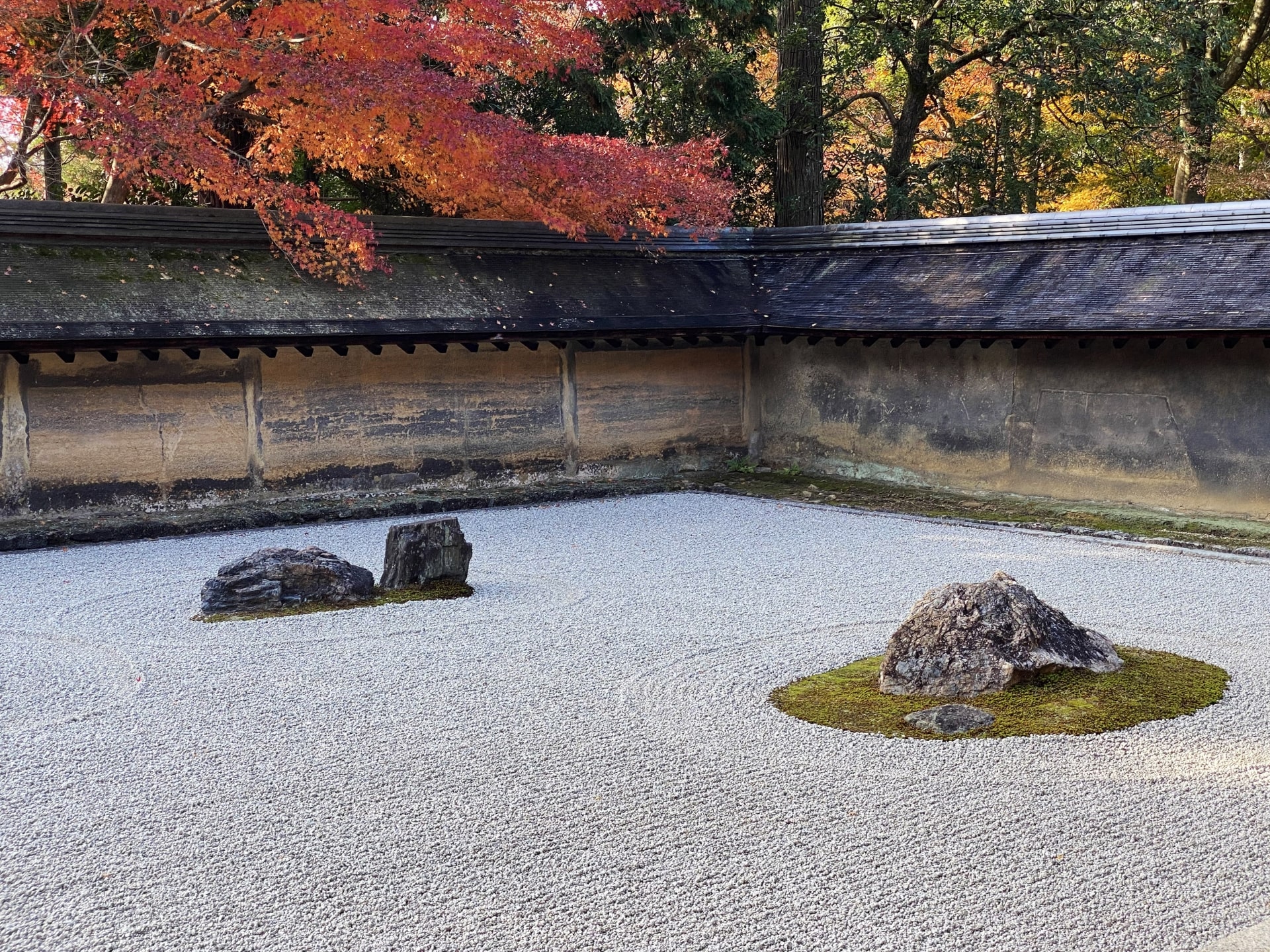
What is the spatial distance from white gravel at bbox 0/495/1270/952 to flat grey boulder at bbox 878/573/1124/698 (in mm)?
656

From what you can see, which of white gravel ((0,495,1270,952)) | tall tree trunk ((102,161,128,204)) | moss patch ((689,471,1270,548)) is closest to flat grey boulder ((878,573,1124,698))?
white gravel ((0,495,1270,952))

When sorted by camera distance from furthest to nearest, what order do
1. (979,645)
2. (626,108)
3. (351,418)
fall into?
1. (626,108)
2. (351,418)
3. (979,645)

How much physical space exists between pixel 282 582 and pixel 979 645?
4.84 m

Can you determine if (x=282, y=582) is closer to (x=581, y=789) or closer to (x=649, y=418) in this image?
(x=581, y=789)

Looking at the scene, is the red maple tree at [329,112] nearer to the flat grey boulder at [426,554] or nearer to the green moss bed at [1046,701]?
the flat grey boulder at [426,554]

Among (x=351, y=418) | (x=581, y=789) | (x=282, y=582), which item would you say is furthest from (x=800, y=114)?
(x=581, y=789)

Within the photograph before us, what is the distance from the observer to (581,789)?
5277mm

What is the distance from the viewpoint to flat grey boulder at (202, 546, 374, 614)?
8711 millimetres

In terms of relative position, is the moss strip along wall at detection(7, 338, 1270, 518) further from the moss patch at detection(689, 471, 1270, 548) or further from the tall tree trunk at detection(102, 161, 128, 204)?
the tall tree trunk at detection(102, 161, 128, 204)

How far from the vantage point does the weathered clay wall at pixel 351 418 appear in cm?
1186

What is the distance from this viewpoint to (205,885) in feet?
14.4

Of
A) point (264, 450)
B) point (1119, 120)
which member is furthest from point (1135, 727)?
point (1119, 120)

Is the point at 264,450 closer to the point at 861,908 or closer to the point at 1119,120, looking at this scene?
the point at 861,908

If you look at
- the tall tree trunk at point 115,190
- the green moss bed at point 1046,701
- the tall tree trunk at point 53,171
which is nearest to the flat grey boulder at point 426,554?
the green moss bed at point 1046,701
